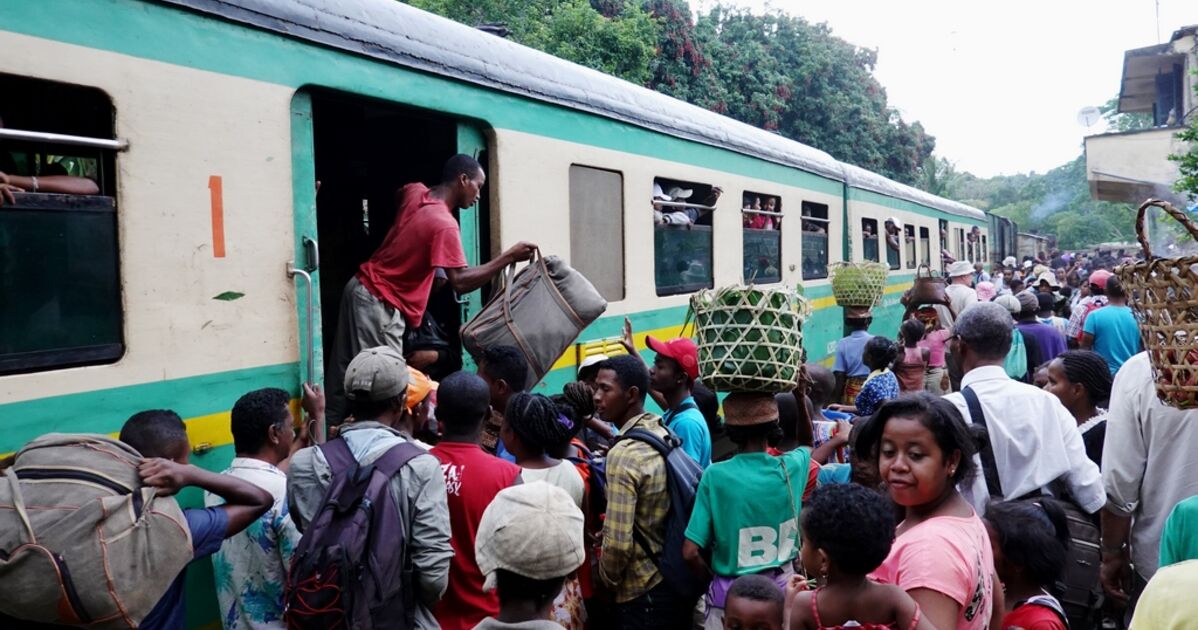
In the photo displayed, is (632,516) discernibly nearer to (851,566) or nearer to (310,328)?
(851,566)

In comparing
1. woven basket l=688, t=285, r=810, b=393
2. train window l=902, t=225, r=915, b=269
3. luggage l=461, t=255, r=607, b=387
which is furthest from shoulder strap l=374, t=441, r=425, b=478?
train window l=902, t=225, r=915, b=269

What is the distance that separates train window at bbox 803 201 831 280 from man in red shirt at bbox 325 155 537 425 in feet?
→ 18.2

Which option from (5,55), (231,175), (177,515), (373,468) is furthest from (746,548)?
(5,55)

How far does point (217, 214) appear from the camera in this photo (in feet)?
10.7

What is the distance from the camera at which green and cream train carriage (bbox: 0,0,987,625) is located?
2.79 metres

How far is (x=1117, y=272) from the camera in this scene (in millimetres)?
2328

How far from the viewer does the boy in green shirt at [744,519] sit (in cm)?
293

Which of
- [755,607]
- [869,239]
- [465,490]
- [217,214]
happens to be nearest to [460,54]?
[217,214]

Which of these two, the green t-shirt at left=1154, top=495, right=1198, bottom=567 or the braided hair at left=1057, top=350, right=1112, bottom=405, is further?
the braided hair at left=1057, top=350, right=1112, bottom=405

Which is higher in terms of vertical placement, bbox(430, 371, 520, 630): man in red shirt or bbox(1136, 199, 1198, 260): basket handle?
bbox(1136, 199, 1198, 260): basket handle

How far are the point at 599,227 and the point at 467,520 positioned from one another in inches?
110

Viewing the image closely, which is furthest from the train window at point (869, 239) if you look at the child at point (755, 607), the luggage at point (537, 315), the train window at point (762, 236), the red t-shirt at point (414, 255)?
the child at point (755, 607)

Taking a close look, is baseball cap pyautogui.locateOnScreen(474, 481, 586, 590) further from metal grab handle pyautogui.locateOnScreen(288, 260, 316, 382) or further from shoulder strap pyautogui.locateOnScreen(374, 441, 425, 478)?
metal grab handle pyautogui.locateOnScreen(288, 260, 316, 382)

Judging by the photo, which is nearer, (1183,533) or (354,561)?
(1183,533)
